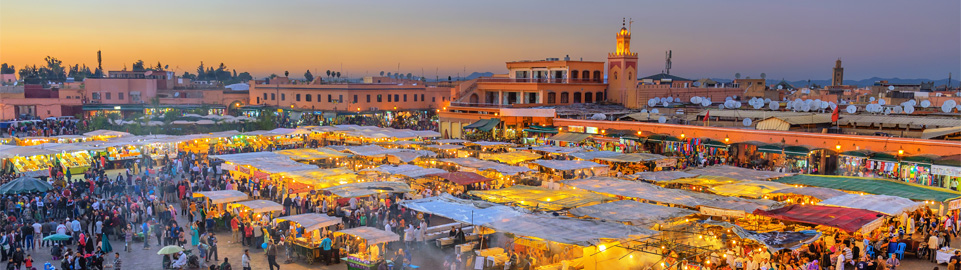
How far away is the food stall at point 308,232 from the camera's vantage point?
1498 cm

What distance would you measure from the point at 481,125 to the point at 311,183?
1930 centimetres

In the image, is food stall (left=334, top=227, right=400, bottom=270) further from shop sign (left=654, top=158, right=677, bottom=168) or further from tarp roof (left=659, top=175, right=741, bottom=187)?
shop sign (left=654, top=158, right=677, bottom=168)

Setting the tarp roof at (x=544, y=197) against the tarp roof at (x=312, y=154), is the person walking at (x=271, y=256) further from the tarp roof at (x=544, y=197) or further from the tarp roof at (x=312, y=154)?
the tarp roof at (x=312, y=154)

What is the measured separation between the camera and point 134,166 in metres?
26.1

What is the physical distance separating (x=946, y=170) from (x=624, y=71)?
24190 mm

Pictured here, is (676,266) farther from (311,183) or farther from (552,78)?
(552,78)

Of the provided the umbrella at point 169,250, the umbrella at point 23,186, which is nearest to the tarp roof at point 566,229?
the umbrella at point 169,250

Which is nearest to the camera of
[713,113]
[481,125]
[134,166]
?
[134,166]

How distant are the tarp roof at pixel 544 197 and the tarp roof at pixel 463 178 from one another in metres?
2.59

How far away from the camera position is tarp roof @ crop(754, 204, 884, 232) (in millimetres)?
13914

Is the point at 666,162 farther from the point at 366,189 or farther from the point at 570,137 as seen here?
the point at 366,189

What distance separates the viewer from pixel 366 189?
59.2 feet

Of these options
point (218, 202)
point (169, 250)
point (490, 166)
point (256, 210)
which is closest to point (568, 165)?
point (490, 166)

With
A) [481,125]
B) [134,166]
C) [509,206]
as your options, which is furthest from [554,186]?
[481,125]
